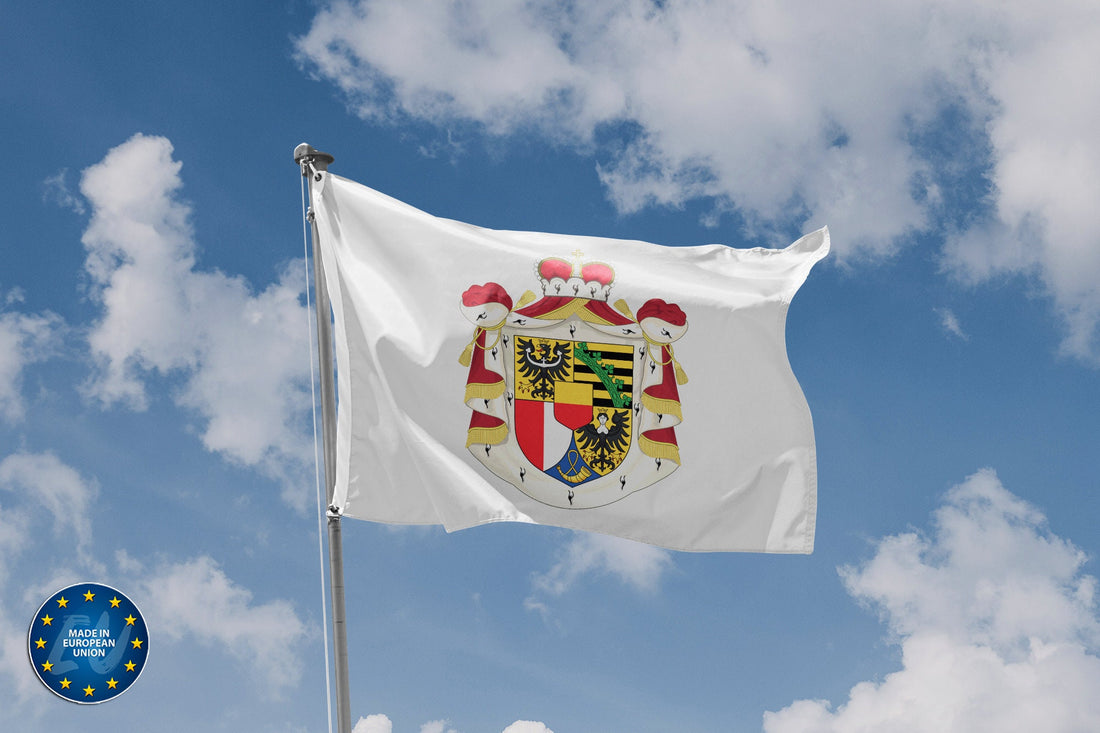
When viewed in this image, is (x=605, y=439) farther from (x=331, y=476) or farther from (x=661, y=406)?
(x=331, y=476)

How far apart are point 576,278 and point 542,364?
1.22 meters

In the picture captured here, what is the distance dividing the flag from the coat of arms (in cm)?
2

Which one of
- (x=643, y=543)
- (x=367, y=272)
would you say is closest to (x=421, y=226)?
(x=367, y=272)

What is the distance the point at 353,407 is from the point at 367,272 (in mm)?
1685

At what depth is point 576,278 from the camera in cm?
1419

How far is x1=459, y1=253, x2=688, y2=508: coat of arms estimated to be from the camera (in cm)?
Answer: 1336

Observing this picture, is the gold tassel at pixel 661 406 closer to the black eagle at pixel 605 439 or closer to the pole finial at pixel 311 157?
the black eagle at pixel 605 439

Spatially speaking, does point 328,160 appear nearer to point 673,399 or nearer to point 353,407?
point 353,407

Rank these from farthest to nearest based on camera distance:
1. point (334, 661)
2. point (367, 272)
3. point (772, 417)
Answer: point (772, 417)
point (367, 272)
point (334, 661)

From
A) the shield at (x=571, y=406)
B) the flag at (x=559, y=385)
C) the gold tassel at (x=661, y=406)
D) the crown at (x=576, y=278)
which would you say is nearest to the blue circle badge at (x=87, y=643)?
the flag at (x=559, y=385)

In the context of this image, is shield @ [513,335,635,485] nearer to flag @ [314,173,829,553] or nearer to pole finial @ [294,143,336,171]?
flag @ [314,173,829,553]

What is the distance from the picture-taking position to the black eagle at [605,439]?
13602 mm

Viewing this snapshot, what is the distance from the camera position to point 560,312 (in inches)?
550

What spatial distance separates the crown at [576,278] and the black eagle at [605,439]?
1502 mm
